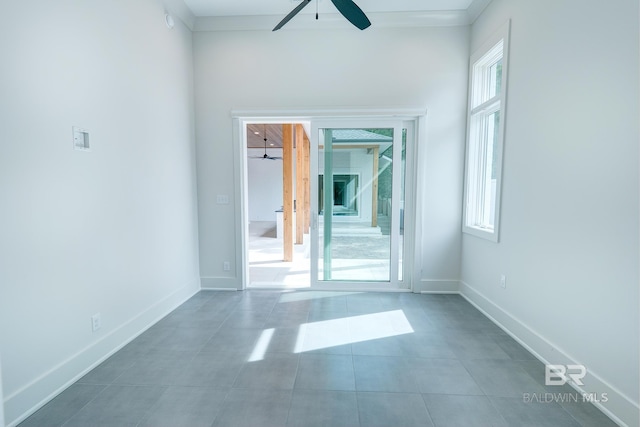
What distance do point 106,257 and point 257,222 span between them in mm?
10320

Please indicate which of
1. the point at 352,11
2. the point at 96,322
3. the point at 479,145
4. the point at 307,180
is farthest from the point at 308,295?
the point at 307,180

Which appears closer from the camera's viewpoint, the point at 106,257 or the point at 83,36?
the point at 83,36

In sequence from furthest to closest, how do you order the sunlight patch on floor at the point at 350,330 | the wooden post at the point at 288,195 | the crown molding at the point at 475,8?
the wooden post at the point at 288,195 < the crown molding at the point at 475,8 < the sunlight patch on floor at the point at 350,330

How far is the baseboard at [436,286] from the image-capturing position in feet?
12.4

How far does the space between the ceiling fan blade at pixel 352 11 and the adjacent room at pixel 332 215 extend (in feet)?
0.08

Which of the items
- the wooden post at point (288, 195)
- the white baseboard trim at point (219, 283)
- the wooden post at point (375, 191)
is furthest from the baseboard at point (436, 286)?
the wooden post at point (288, 195)

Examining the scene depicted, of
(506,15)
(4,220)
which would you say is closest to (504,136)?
(506,15)

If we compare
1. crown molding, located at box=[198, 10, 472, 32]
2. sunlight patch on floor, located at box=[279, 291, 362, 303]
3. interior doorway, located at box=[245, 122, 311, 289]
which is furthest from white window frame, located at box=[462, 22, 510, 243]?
interior doorway, located at box=[245, 122, 311, 289]

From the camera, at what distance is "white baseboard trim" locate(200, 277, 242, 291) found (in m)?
3.92

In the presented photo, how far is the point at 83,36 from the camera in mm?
2119

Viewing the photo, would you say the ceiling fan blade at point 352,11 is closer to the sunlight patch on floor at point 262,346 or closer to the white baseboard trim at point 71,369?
the sunlight patch on floor at point 262,346

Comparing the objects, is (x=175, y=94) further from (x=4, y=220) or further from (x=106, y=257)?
(x=4, y=220)

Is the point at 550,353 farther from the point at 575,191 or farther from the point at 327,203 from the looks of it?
the point at 327,203

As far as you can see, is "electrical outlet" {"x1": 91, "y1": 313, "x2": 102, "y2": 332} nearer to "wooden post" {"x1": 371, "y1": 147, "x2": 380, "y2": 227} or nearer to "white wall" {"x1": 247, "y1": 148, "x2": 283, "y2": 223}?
"wooden post" {"x1": 371, "y1": 147, "x2": 380, "y2": 227}
